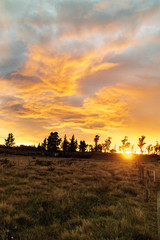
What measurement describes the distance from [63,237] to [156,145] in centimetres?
14454

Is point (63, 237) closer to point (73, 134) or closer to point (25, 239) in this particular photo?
point (25, 239)

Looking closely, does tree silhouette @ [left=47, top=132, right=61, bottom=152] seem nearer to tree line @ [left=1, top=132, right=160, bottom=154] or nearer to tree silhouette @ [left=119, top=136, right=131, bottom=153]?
tree line @ [left=1, top=132, right=160, bottom=154]

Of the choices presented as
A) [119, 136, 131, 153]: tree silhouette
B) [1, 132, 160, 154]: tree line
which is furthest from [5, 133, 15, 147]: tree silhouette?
[119, 136, 131, 153]: tree silhouette

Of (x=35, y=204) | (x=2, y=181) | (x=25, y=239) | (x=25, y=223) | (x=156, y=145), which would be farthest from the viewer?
(x=156, y=145)

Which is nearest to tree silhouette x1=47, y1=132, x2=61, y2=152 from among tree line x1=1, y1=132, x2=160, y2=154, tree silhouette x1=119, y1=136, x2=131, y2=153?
tree line x1=1, y1=132, x2=160, y2=154

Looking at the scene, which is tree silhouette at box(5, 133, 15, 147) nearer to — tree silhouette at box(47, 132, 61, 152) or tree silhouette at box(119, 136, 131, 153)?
tree silhouette at box(47, 132, 61, 152)

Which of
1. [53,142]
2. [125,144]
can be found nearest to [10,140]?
[53,142]

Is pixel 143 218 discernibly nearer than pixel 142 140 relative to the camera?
Yes

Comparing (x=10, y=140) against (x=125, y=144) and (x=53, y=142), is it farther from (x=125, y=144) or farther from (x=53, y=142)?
(x=125, y=144)

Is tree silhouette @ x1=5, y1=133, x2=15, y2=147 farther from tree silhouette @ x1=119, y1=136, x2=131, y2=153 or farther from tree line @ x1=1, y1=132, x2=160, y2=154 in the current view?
tree silhouette @ x1=119, y1=136, x2=131, y2=153

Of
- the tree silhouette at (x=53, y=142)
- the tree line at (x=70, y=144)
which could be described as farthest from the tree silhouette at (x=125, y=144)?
the tree silhouette at (x=53, y=142)

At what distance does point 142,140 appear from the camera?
347 ft

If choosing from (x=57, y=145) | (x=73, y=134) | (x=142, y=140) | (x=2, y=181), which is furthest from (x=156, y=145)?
(x=2, y=181)

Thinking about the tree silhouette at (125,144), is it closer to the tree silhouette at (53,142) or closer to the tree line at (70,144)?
the tree line at (70,144)
